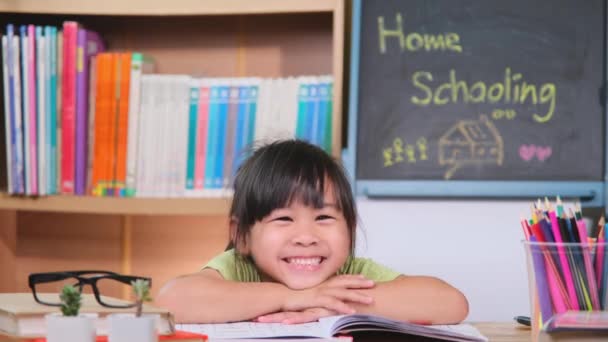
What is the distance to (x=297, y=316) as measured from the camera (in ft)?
3.84

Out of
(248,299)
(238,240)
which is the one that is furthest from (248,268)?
(248,299)

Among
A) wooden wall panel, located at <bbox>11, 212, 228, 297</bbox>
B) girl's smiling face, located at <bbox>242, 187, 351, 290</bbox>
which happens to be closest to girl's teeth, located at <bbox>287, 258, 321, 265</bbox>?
girl's smiling face, located at <bbox>242, 187, 351, 290</bbox>

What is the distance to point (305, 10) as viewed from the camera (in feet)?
7.28

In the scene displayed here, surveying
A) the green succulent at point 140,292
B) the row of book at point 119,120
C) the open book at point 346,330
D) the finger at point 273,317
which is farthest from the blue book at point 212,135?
the green succulent at point 140,292

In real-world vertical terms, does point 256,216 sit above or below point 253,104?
below

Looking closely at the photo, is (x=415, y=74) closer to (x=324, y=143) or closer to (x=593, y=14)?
(x=324, y=143)

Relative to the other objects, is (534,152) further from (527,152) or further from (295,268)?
(295,268)

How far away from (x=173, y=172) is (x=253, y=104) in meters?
0.26

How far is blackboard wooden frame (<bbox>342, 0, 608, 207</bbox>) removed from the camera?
2182 millimetres

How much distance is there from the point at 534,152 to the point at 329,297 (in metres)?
1.14

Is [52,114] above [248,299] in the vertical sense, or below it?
above

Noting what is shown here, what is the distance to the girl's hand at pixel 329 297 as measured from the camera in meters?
1.22

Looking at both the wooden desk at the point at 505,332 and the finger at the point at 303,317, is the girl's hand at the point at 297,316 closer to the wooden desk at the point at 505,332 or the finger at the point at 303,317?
the finger at the point at 303,317

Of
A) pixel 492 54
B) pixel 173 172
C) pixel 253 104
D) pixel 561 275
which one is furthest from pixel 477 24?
pixel 561 275
